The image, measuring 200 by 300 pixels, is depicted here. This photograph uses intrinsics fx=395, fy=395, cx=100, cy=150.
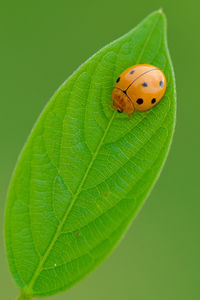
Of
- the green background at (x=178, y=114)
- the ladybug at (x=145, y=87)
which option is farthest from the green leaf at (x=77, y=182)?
the green background at (x=178, y=114)

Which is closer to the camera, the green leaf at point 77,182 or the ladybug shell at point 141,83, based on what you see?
the green leaf at point 77,182

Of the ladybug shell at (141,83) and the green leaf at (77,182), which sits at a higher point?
the ladybug shell at (141,83)

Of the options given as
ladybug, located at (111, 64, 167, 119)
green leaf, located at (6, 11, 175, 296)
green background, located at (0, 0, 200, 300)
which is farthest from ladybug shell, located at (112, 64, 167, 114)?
green background, located at (0, 0, 200, 300)

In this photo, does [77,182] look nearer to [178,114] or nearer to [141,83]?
[141,83]

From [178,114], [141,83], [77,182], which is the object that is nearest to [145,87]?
[141,83]

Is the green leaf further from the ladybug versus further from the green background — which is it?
the green background

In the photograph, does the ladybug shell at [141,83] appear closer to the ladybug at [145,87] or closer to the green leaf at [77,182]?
the ladybug at [145,87]
